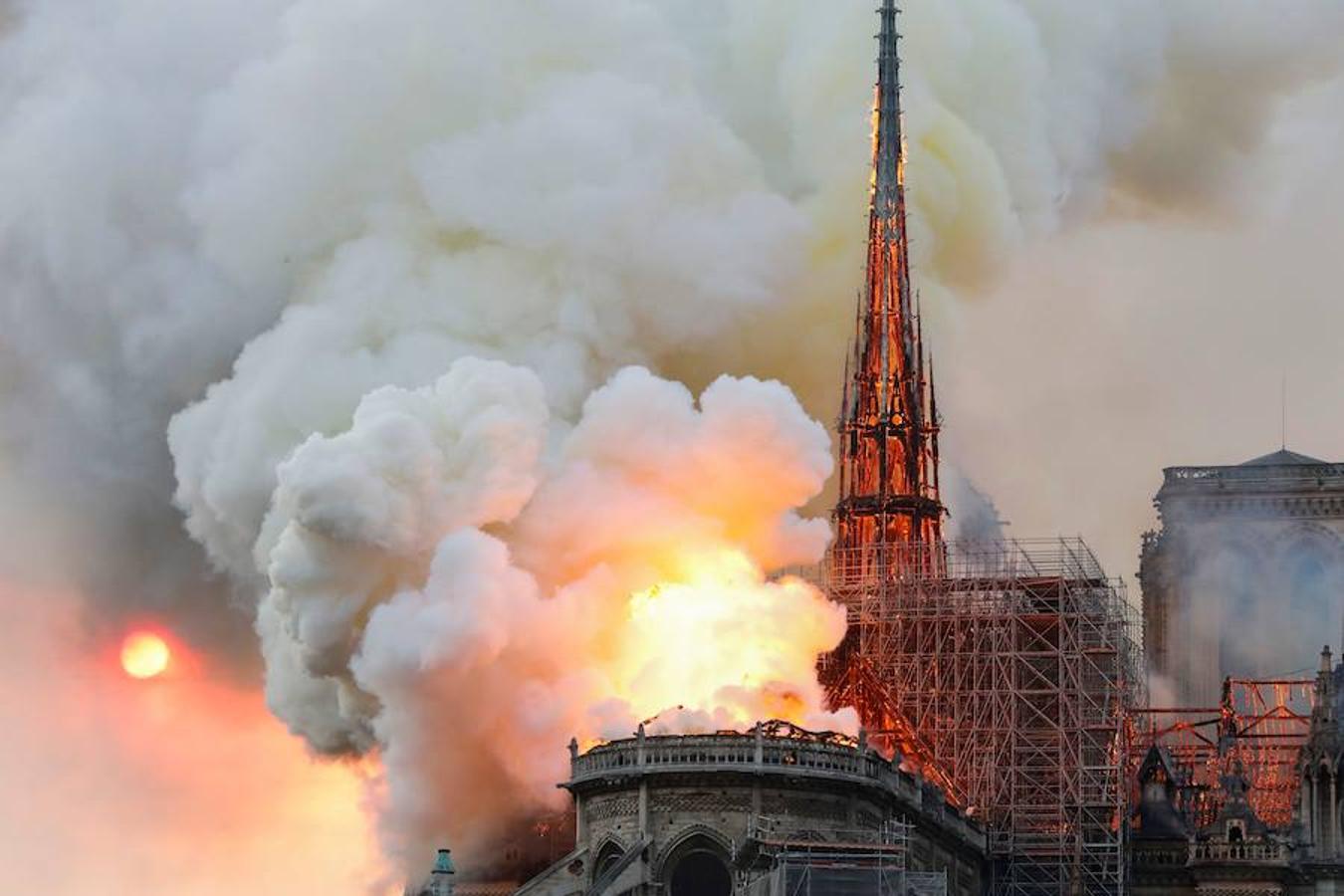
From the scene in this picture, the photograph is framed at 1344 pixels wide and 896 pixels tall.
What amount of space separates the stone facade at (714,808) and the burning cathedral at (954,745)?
3.0 inches

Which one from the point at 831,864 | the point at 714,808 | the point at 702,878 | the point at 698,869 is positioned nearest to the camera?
the point at 831,864

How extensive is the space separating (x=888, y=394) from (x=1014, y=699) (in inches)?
639

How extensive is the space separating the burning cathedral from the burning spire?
0.31 ft

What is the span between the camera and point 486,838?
112 meters

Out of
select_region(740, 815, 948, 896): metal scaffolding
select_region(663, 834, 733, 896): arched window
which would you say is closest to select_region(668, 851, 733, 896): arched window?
select_region(663, 834, 733, 896): arched window

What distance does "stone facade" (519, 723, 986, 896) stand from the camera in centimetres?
9962

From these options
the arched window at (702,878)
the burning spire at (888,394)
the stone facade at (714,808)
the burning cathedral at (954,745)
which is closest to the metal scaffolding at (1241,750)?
the burning cathedral at (954,745)

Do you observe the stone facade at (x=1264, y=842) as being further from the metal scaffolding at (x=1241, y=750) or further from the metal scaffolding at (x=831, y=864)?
the metal scaffolding at (x=831, y=864)

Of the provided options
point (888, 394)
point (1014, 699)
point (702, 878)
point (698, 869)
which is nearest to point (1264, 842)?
point (1014, 699)

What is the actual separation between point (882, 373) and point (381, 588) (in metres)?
24.6

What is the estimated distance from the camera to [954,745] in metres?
117

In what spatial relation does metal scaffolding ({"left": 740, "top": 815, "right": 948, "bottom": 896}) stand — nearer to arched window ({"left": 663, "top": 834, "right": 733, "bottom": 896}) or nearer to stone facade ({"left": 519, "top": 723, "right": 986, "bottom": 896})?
stone facade ({"left": 519, "top": 723, "right": 986, "bottom": 896})

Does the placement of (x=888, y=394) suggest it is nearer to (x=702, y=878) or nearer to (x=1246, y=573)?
(x=1246, y=573)

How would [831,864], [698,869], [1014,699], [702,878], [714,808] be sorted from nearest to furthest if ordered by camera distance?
[831,864], [714,808], [698,869], [702,878], [1014,699]
